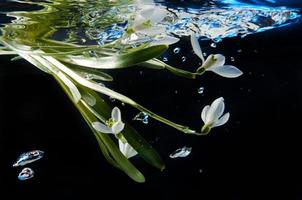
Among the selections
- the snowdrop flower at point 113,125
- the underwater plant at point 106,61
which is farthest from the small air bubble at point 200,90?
the snowdrop flower at point 113,125

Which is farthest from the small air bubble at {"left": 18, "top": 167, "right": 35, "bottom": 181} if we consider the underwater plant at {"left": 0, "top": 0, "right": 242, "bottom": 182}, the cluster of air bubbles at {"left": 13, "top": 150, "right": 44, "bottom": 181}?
the underwater plant at {"left": 0, "top": 0, "right": 242, "bottom": 182}

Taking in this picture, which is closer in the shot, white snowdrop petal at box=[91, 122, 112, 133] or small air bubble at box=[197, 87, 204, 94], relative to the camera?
white snowdrop petal at box=[91, 122, 112, 133]

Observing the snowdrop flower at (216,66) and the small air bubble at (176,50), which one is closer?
the snowdrop flower at (216,66)

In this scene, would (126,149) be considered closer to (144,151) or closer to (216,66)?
(144,151)

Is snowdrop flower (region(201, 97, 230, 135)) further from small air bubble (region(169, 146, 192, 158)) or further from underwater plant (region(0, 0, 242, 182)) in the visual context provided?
small air bubble (region(169, 146, 192, 158))

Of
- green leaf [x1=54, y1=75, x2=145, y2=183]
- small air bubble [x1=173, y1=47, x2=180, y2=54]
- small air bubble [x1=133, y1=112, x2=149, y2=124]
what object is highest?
small air bubble [x1=173, y1=47, x2=180, y2=54]

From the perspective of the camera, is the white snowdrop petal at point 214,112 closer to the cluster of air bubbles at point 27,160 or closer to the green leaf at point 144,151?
the green leaf at point 144,151

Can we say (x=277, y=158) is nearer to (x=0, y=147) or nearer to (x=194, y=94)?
(x=194, y=94)

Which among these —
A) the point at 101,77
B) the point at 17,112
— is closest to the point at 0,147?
the point at 17,112

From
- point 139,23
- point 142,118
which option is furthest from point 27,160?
point 139,23
